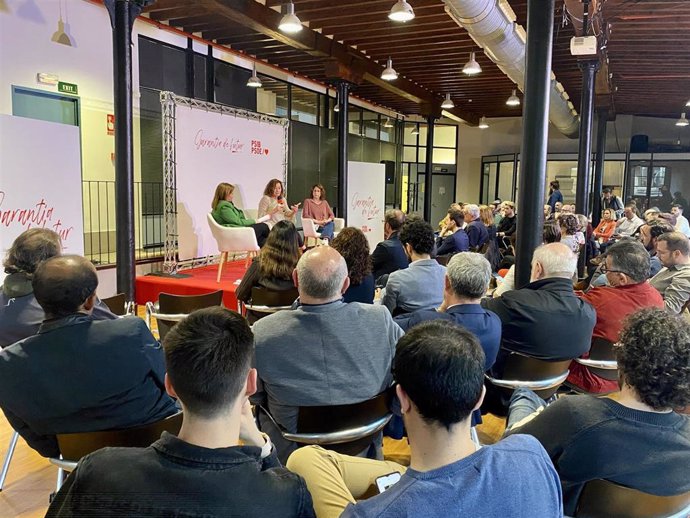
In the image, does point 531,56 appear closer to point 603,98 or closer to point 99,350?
point 99,350

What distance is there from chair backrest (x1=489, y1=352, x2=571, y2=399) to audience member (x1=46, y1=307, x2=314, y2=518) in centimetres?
170

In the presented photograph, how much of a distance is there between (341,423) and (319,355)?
0.89ft

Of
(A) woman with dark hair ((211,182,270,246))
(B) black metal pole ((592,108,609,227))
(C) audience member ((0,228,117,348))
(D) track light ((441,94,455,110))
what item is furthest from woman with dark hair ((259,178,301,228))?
(B) black metal pole ((592,108,609,227))

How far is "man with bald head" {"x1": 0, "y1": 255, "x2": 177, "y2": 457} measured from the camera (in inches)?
69.9

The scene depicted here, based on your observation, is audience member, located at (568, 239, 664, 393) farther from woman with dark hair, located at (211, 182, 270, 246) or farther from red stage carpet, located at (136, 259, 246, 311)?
woman with dark hair, located at (211, 182, 270, 246)

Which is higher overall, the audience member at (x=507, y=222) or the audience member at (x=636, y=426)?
the audience member at (x=507, y=222)

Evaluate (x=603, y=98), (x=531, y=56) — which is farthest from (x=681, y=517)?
(x=603, y=98)

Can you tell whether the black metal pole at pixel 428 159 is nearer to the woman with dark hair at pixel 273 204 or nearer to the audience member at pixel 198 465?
the woman with dark hair at pixel 273 204

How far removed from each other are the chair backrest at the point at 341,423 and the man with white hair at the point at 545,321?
35.0 inches

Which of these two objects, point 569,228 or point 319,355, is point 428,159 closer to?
point 569,228

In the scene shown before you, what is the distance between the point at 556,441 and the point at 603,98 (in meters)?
11.5

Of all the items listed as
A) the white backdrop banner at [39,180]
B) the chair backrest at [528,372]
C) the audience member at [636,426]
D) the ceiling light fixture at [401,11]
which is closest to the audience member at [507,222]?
the ceiling light fixture at [401,11]

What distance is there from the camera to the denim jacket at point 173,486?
103 cm

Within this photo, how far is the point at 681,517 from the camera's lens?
1520 mm
